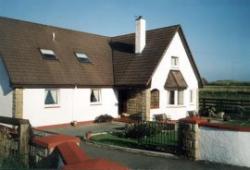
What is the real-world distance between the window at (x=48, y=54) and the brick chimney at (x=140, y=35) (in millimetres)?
6658

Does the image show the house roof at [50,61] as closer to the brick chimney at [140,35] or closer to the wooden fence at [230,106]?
the brick chimney at [140,35]

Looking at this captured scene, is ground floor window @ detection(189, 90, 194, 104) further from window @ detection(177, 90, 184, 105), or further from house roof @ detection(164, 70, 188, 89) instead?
house roof @ detection(164, 70, 188, 89)

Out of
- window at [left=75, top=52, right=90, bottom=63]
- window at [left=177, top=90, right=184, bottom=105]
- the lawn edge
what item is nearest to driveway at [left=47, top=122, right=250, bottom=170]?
the lawn edge

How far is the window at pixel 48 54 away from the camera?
22.2 metres

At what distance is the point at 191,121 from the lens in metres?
11.7

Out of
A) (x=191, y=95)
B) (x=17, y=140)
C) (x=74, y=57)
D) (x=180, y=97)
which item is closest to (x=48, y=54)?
(x=74, y=57)

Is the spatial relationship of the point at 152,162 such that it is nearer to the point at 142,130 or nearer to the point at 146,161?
the point at 146,161

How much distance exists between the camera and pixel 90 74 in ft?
Result: 77.7

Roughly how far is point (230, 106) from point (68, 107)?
1617 cm

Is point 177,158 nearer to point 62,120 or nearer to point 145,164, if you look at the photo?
point 145,164

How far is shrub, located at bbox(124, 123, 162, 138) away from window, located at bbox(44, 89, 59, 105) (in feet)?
20.9

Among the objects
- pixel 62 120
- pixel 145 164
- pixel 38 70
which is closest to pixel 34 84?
pixel 38 70

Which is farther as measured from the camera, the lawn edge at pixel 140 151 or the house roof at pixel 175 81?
the house roof at pixel 175 81

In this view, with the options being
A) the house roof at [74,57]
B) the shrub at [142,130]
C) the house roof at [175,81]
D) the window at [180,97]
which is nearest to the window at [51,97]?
the house roof at [74,57]
